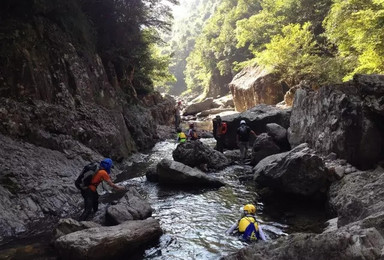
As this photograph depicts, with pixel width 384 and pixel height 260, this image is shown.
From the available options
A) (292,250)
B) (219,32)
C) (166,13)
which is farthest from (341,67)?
(219,32)

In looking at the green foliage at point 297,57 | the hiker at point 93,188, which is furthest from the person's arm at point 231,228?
the green foliage at point 297,57

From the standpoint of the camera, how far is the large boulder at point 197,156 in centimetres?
1625

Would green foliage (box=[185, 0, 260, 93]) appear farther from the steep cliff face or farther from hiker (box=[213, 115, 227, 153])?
the steep cliff face

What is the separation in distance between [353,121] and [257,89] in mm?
26944

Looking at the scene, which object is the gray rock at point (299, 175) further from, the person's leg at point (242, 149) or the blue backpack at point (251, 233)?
the person's leg at point (242, 149)

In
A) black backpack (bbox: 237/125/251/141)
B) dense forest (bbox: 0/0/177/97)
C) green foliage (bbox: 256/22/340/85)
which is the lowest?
black backpack (bbox: 237/125/251/141)

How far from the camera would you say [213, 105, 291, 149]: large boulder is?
64.8ft

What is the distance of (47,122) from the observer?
1347 cm

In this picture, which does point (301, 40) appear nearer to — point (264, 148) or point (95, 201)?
point (264, 148)

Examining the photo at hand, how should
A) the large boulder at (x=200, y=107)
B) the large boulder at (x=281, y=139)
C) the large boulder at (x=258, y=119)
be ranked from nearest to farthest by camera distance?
the large boulder at (x=281, y=139) → the large boulder at (x=258, y=119) → the large boulder at (x=200, y=107)

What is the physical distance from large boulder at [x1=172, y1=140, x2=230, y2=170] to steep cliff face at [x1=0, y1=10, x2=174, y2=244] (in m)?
3.56

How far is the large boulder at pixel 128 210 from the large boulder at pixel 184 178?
117 inches

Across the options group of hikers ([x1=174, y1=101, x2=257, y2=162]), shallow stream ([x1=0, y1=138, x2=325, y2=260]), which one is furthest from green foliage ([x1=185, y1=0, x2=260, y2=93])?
shallow stream ([x1=0, y1=138, x2=325, y2=260])

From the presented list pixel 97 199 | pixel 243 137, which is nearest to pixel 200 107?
pixel 243 137
